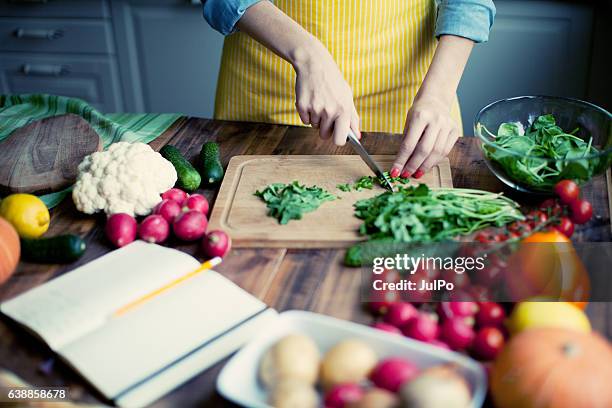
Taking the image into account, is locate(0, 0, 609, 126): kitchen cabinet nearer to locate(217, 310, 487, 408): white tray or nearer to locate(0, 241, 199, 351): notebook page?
locate(0, 241, 199, 351): notebook page

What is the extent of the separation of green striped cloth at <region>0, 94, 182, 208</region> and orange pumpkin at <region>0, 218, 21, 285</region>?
1.82 feet

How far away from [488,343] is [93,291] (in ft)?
1.97

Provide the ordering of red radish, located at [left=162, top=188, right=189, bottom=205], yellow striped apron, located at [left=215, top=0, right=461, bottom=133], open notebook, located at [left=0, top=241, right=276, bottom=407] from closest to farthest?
open notebook, located at [left=0, top=241, right=276, bottom=407], red radish, located at [left=162, top=188, right=189, bottom=205], yellow striped apron, located at [left=215, top=0, right=461, bottom=133]

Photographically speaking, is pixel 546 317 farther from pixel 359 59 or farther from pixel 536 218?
pixel 359 59

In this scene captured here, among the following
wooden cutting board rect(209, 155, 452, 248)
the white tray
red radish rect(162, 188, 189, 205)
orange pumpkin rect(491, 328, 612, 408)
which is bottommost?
wooden cutting board rect(209, 155, 452, 248)

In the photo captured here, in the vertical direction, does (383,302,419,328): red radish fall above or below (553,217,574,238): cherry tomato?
above

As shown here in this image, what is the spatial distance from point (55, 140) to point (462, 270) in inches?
40.4

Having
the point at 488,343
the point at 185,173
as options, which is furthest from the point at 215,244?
the point at 488,343

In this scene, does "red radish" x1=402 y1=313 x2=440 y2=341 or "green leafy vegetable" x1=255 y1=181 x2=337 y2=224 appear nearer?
"red radish" x1=402 y1=313 x2=440 y2=341

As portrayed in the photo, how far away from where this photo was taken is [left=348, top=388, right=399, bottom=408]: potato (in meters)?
0.71

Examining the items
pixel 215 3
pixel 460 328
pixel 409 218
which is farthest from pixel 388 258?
pixel 215 3

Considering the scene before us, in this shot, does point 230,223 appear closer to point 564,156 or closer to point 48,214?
point 48,214

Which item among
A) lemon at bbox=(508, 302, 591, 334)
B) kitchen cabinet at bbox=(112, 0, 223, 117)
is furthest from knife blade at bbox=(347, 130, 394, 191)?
kitchen cabinet at bbox=(112, 0, 223, 117)

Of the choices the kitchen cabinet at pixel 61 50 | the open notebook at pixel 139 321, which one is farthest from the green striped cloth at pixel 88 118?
the kitchen cabinet at pixel 61 50
